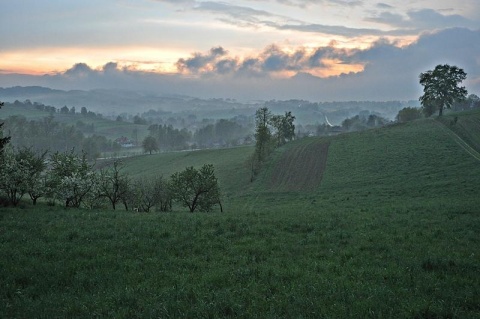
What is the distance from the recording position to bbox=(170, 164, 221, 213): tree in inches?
1697

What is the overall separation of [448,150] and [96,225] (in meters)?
73.3

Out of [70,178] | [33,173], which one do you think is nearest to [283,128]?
[70,178]

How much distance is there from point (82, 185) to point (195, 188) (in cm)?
1286

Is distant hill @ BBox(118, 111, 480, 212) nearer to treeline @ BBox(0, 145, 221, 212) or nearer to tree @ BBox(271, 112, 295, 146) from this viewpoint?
tree @ BBox(271, 112, 295, 146)

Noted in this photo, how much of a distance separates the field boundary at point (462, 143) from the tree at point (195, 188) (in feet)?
169

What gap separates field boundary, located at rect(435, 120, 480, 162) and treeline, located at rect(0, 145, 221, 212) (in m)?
53.7

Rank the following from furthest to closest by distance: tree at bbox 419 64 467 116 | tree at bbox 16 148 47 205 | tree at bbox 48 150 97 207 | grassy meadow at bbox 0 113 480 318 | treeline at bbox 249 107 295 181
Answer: tree at bbox 419 64 467 116 < treeline at bbox 249 107 295 181 < tree at bbox 48 150 97 207 < tree at bbox 16 148 47 205 < grassy meadow at bbox 0 113 480 318

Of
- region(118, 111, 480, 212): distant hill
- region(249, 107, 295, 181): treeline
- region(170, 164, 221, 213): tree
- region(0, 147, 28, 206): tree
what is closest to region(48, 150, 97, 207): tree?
region(0, 147, 28, 206): tree

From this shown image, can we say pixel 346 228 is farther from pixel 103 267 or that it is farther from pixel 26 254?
pixel 26 254

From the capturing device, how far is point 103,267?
1563 centimetres

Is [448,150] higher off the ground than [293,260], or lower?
higher

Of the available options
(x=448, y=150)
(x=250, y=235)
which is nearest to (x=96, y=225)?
(x=250, y=235)

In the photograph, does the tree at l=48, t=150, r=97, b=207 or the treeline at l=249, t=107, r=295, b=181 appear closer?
the tree at l=48, t=150, r=97, b=207

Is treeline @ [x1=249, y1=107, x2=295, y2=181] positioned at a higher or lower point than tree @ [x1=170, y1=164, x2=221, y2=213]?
higher
